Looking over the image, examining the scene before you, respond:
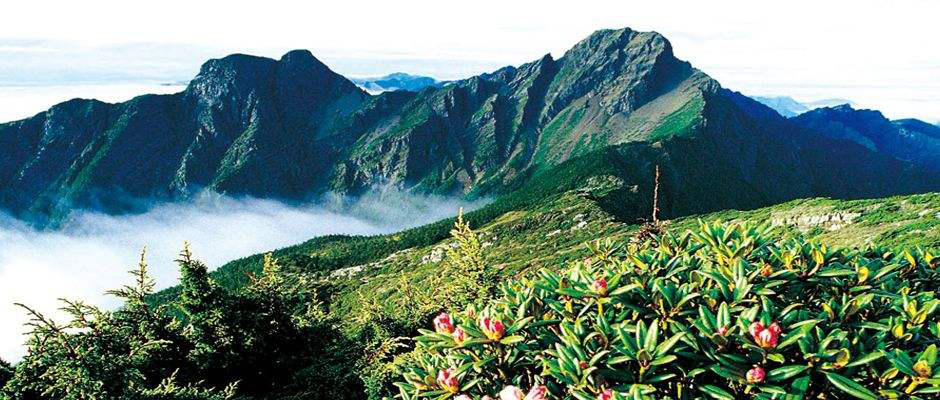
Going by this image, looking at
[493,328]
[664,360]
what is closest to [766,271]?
[664,360]

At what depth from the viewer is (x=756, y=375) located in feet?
17.3

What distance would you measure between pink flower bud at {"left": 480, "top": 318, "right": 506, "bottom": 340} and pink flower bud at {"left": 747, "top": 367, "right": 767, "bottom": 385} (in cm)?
272

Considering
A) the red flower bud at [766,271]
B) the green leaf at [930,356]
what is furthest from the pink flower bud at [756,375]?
the red flower bud at [766,271]

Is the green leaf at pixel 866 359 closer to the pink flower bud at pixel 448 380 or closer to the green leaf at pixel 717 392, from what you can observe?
the green leaf at pixel 717 392

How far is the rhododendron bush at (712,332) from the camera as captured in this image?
5379 mm

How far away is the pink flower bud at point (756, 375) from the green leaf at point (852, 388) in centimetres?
61

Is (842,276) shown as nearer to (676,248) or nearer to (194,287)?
(676,248)

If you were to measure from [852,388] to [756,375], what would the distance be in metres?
0.83

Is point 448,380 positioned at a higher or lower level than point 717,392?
lower

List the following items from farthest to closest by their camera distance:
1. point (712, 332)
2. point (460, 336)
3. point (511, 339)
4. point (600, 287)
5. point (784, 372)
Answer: point (600, 287) → point (460, 336) → point (511, 339) → point (712, 332) → point (784, 372)

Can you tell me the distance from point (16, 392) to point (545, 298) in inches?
723

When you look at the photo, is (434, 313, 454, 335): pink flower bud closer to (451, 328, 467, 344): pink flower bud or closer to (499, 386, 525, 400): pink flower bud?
(451, 328, 467, 344): pink flower bud

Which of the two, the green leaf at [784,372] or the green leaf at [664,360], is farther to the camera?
the green leaf at [664,360]

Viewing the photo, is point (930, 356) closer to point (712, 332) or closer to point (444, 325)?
point (712, 332)
